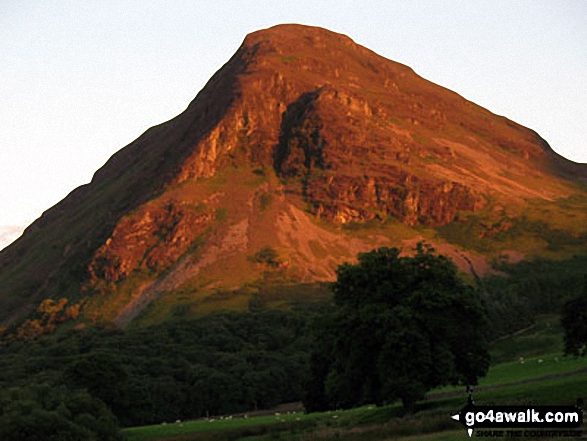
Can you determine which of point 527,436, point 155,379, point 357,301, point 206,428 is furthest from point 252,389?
point 527,436

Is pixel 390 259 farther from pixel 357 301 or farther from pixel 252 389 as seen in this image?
pixel 252 389

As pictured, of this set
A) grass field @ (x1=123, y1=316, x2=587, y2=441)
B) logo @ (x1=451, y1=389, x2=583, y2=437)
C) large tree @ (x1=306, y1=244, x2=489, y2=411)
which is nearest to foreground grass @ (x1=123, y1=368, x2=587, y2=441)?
grass field @ (x1=123, y1=316, x2=587, y2=441)

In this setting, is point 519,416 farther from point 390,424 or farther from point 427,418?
point 390,424

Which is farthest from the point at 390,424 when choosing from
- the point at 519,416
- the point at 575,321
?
the point at 519,416

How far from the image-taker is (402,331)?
6756cm

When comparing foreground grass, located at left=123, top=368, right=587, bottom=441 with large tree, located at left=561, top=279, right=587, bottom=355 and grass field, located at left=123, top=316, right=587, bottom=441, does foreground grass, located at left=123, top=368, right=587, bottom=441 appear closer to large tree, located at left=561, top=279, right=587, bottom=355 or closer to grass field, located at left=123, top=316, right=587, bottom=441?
grass field, located at left=123, top=316, right=587, bottom=441

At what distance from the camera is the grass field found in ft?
176

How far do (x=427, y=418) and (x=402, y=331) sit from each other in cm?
1213

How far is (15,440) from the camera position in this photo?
237ft

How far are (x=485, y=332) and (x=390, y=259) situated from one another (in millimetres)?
9926

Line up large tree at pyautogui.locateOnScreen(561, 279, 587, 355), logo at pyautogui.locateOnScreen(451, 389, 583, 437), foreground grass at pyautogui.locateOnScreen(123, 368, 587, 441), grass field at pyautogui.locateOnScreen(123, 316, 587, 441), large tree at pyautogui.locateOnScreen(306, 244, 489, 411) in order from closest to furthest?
logo at pyautogui.locateOnScreen(451, 389, 583, 437)
foreground grass at pyautogui.locateOnScreen(123, 368, 587, 441)
grass field at pyautogui.locateOnScreen(123, 316, 587, 441)
large tree at pyautogui.locateOnScreen(561, 279, 587, 355)
large tree at pyautogui.locateOnScreen(306, 244, 489, 411)

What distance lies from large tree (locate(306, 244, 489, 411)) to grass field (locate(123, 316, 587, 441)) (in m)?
2.15

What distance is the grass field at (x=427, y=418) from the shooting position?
176 ft

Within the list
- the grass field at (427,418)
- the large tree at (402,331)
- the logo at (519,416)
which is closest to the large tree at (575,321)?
the grass field at (427,418)
